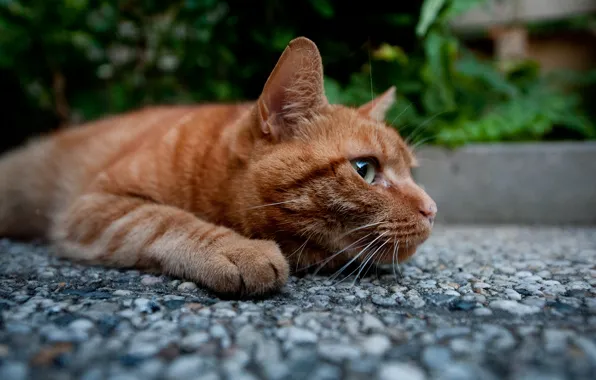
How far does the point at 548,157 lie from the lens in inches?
137

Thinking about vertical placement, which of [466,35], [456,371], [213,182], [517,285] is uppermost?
[466,35]

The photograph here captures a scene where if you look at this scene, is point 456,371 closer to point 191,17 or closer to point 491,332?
point 491,332

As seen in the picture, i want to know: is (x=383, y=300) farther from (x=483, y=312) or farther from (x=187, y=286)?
(x=187, y=286)

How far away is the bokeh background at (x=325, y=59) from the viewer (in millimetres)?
3125

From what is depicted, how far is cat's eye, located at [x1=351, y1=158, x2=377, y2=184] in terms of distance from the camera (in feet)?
6.22

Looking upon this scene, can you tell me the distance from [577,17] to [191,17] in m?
4.07

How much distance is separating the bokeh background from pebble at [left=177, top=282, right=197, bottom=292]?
1.58 metres

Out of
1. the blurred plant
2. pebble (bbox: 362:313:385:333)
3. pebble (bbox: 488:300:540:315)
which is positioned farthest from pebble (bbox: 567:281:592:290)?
the blurred plant

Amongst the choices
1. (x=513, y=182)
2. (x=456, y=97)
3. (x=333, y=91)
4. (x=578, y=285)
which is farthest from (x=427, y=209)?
(x=456, y=97)

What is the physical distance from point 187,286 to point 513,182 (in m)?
2.86


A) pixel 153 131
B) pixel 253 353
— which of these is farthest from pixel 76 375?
pixel 153 131

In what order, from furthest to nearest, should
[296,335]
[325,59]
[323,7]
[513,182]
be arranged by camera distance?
1. [513,182]
2. [325,59]
3. [323,7]
4. [296,335]

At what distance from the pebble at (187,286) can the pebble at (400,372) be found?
0.86 meters

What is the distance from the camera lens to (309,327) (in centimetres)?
129
